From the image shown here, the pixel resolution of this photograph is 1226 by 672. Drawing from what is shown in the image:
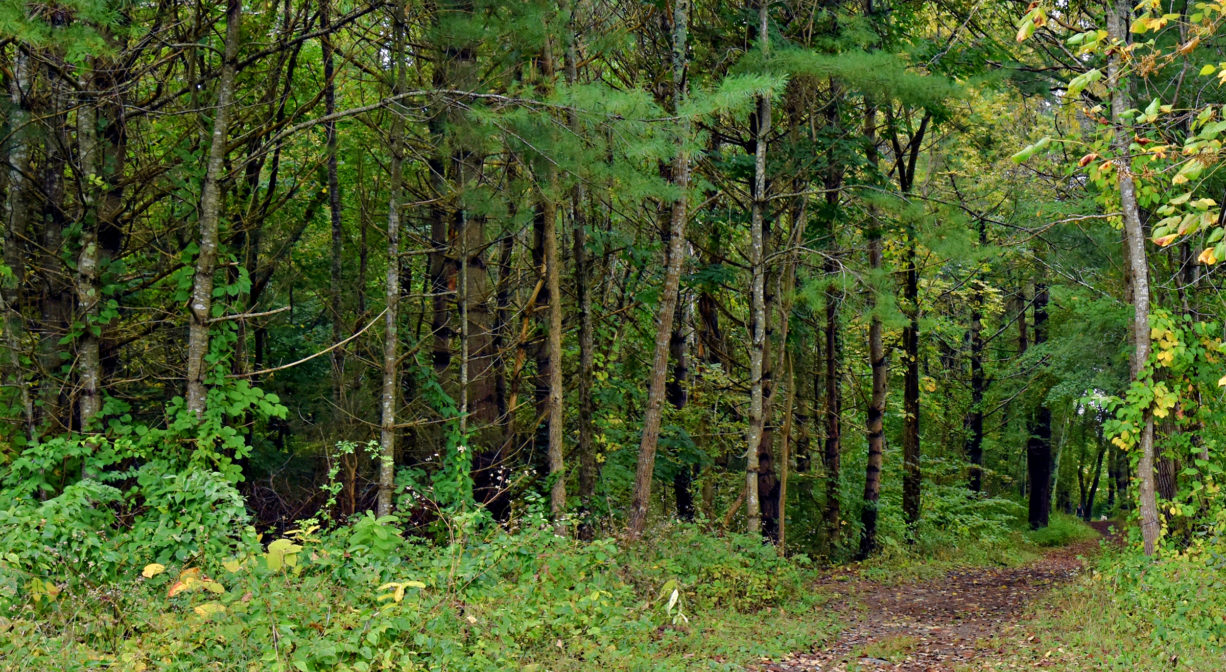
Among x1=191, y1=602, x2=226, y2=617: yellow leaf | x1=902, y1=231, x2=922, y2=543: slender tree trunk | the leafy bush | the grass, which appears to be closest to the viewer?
x1=191, y1=602, x2=226, y2=617: yellow leaf

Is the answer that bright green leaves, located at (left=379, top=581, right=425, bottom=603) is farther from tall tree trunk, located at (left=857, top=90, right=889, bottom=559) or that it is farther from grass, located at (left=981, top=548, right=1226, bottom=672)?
tall tree trunk, located at (left=857, top=90, right=889, bottom=559)

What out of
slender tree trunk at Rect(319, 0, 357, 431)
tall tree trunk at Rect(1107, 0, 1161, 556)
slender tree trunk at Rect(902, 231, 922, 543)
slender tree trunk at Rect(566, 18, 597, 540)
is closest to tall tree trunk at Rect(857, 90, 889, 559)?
slender tree trunk at Rect(902, 231, 922, 543)

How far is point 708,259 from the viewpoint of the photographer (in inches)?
592

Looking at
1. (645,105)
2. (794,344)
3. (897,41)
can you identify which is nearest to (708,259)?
(794,344)

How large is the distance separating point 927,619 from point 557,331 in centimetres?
587

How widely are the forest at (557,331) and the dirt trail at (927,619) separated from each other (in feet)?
0.34

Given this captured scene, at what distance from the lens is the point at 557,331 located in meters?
11.0

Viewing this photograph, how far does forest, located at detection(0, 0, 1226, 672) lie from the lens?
605 cm

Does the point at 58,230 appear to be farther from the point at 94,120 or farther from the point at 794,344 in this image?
the point at 794,344

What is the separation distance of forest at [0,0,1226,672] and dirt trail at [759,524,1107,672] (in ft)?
0.34

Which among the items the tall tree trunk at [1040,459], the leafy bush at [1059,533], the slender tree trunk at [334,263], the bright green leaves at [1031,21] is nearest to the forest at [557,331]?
the bright green leaves at [1031,21]

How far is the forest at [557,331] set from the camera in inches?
238

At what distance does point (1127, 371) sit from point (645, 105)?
32.8ft

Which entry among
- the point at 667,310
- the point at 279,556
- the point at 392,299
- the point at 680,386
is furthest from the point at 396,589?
the point at 680,386
